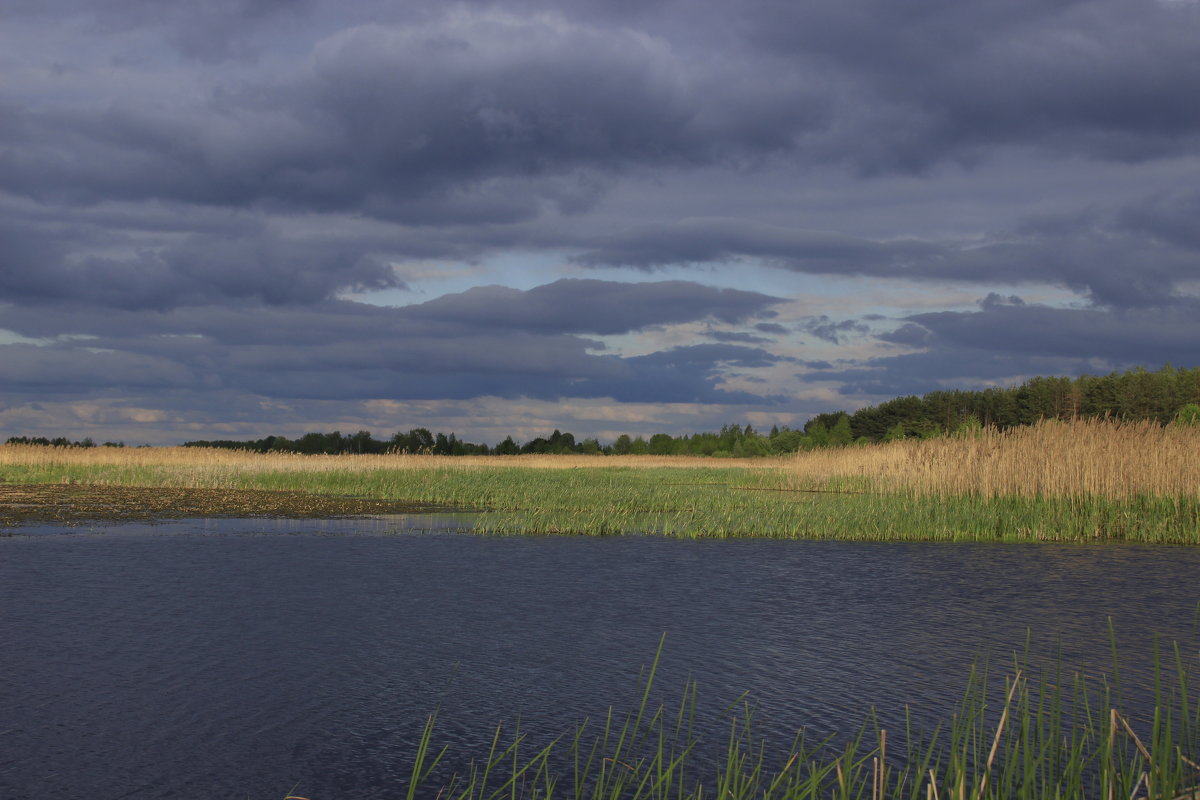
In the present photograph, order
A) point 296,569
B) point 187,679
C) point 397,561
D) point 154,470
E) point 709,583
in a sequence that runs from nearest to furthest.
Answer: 1. point 187,679
2. point 709,583
3. point 296,569
4. point 397,561
5. point 154,470

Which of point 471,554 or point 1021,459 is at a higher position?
point 1021,459

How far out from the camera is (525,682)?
8141 mm

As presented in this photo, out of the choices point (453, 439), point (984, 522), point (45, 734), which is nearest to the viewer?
point (45, 734)

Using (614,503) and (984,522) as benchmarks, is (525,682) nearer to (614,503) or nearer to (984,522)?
(984,522)

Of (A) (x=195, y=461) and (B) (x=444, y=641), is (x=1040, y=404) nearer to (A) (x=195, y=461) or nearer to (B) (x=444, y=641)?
(A) (x=195, y=461)

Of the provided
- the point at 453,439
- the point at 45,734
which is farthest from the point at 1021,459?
the point at 453,439

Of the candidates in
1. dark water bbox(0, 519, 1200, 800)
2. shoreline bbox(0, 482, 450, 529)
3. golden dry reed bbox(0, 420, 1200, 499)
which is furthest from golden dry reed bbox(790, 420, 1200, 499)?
shoreline bbox(0, 482, 450, 529)

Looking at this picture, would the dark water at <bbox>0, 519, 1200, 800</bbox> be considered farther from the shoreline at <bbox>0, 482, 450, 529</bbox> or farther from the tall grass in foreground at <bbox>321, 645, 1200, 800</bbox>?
the shoreline at <bbox>0, 482, 450, 529</bbox>

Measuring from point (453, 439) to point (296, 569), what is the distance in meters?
74.8

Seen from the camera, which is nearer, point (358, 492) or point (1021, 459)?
point (1021, 459)

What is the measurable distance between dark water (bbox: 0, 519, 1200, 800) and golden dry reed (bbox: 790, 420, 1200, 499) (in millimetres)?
4447

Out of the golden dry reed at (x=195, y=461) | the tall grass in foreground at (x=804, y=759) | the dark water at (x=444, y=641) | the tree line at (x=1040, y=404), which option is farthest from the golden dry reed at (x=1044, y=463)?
the tree line at (x=1040, y=404)

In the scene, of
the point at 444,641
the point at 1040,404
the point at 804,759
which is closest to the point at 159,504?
the point at 444,641

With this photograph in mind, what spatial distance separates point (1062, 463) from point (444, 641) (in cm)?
1800
